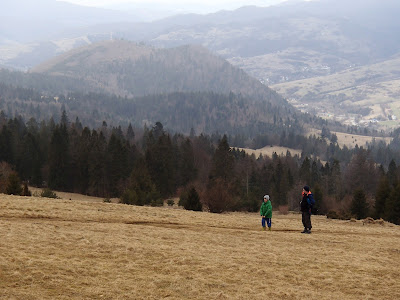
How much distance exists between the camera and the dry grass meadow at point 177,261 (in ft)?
54.7

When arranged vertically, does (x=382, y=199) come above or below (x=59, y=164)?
below

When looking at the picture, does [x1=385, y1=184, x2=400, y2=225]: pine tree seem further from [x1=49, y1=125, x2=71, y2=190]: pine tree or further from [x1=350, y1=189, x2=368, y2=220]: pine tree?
[x1=49, y1=125, x2=71, y2=190]: pine tree

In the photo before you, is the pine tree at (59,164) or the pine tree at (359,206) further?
the pine tree at (59,164)

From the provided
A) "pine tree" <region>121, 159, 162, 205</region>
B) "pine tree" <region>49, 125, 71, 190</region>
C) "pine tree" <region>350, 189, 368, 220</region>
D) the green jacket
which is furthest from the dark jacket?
"pine tree" <region>49, 125, 71, 190</region>

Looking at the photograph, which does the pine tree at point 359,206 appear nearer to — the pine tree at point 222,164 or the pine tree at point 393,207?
the pine tree at point 393,207

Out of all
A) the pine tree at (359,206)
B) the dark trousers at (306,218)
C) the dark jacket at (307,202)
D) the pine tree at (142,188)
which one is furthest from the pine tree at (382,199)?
the dark jacket at (307,202)

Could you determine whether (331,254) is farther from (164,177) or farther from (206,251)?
(164,177)

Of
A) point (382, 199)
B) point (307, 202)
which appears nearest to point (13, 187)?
point (307, 202)

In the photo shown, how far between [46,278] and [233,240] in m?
12.4

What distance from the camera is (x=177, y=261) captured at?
20.4 meters

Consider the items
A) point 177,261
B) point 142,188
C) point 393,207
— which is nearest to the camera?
point 177,261

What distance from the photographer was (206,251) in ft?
75.2

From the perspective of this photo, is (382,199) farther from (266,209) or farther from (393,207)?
(266,209)

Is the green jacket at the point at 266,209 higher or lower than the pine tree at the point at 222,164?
lower
